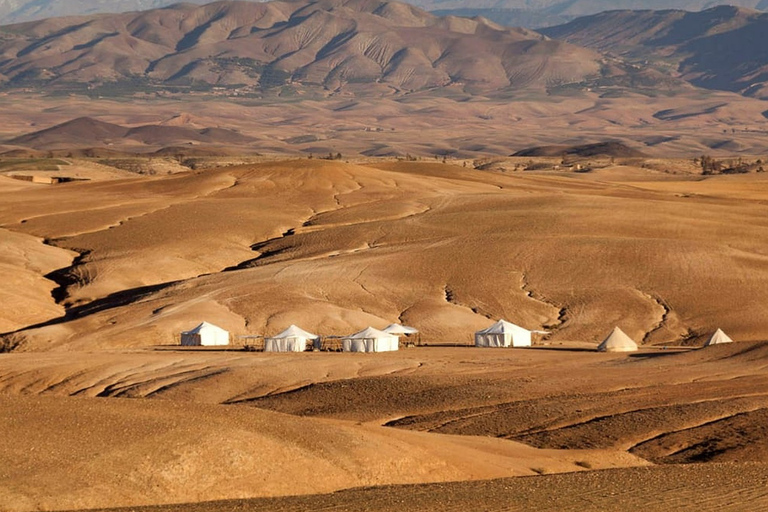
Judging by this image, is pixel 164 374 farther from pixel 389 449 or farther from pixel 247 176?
pixel 247 176

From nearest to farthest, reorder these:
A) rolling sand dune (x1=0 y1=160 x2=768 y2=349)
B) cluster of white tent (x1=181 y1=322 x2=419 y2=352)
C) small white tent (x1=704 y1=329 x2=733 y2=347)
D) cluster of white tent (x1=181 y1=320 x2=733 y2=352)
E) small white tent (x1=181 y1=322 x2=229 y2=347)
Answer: cluster of white tent (x1=181 y1=320 x2=733 y2=352) → cluster of white tent (x1=181 y1=322 x2=419 y2=352) → small white tent (x1=704 y1=329 x2=733 y2=347) → small white tent (x1=181 y1=322 x2=229 y2=347) → rolling sand dune (x1=0 y1=160 x2=768 y2=349)

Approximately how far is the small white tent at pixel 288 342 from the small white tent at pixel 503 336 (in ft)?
24.4

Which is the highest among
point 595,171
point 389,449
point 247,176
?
point 389,449

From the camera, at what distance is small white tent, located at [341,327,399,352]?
198 ft

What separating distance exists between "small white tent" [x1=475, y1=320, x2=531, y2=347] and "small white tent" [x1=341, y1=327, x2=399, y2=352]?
397 centimetres

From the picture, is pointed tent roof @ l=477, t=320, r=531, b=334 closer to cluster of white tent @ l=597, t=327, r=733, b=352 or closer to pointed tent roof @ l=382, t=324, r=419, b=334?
pointed tent roof @ l=382, t=324, r=419, b=334

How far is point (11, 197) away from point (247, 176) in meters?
20.0

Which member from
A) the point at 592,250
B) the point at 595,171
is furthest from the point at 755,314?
the point at 595,171

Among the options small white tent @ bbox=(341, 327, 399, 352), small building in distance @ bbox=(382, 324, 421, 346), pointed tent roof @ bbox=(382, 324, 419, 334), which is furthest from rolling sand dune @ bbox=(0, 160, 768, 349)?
small white tent @ bbox=(341, 327, 399, 352)

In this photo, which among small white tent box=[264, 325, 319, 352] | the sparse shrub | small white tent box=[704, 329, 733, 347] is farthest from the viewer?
the sparse shrub

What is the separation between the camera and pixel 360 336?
60.7 meters

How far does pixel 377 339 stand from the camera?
60312mm

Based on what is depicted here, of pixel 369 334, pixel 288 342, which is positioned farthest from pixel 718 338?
pixel 288 342

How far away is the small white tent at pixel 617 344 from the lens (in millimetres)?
58906
